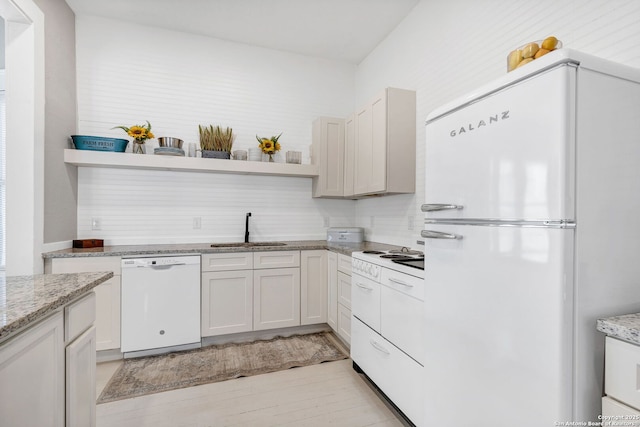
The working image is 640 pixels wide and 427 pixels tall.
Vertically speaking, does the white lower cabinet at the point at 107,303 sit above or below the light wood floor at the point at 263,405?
above

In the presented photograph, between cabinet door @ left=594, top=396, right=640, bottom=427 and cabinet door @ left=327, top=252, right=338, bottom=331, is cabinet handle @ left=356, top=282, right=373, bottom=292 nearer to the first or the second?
cabinet door @ left=327, top=252, right=338, bottom=331

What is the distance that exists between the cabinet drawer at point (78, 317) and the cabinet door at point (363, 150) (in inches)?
92.2

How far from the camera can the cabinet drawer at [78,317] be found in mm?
1188

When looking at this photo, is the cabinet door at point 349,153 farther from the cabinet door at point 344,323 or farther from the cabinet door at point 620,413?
A: the cabinet door at point 620,413

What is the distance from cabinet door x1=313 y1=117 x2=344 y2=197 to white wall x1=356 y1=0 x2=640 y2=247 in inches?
19.8

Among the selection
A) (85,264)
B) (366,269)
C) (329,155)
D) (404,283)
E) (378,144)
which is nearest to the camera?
(404,283)

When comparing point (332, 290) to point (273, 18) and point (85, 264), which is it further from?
point (273, 18)

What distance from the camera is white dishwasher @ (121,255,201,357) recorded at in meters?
2.62

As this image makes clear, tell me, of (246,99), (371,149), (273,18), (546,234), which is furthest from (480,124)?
(246,99)

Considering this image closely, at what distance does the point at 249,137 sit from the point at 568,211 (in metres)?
3.23

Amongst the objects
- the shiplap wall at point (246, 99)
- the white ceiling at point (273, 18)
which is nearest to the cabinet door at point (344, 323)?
the shiplap wall at point (246, 99)

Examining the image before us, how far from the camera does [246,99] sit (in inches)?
142

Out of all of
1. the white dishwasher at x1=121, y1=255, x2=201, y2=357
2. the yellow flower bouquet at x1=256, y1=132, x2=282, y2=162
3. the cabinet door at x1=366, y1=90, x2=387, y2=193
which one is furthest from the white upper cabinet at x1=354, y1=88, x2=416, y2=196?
the white dishwasher at x1=121, y1=255, x2=201, y2=357

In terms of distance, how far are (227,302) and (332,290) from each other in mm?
1053
